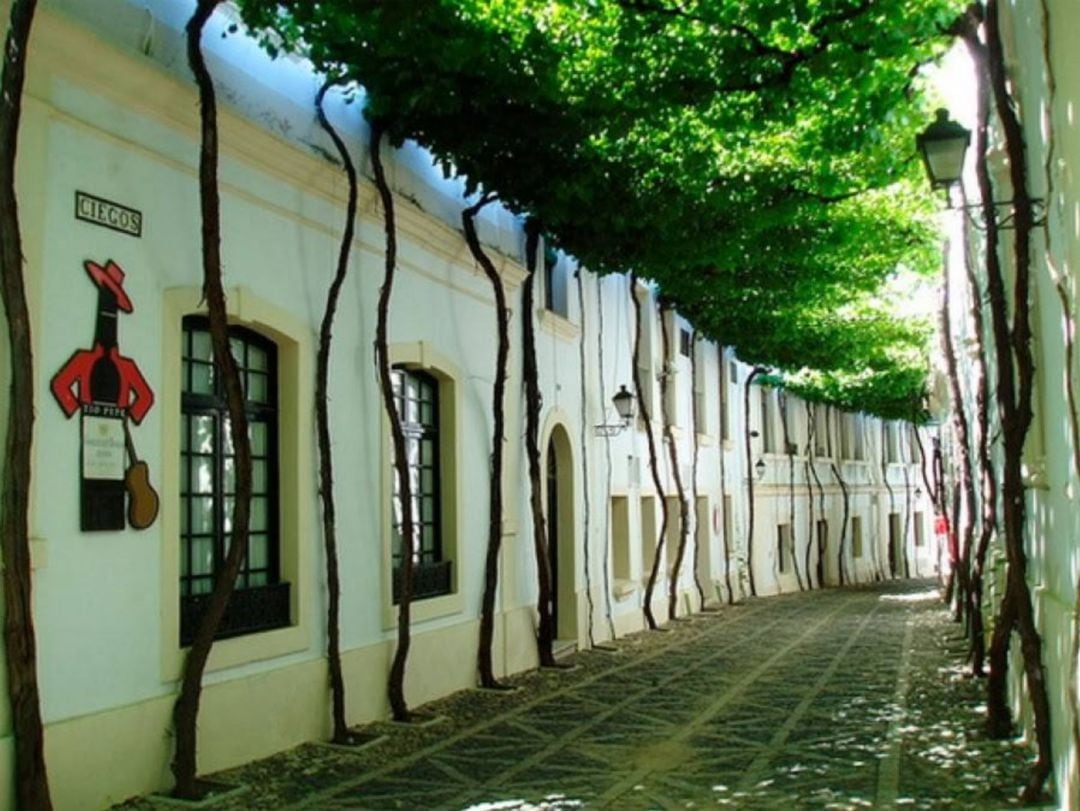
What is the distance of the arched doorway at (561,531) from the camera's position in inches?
622

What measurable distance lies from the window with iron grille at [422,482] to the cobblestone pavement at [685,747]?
1.28 metres

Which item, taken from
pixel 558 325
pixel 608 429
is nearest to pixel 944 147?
pixel 558 325

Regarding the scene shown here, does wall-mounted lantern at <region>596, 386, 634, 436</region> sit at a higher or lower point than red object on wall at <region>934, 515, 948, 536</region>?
higher

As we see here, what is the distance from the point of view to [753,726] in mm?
9664

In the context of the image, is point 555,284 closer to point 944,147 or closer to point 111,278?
point 944,147

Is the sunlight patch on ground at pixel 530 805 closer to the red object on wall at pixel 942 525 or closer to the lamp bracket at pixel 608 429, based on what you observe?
the lamp bracket at pixel 608 429

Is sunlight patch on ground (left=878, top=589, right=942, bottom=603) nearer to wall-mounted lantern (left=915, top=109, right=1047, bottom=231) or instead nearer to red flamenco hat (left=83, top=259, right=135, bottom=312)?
wall-mounted lantern (left=915, top=109, right=1047, bottom=231)

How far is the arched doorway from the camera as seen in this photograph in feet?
51.8

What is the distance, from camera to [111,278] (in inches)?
281

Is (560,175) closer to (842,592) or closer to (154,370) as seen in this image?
(154,370)

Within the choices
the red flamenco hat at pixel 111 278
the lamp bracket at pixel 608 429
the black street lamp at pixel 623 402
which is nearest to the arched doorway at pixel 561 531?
the black street lamp at pixel 623 402

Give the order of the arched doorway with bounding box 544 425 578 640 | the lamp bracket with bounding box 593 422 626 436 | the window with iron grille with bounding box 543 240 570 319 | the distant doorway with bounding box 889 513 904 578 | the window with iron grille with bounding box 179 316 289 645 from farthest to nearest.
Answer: the distant doorway with bounding box 889 513 904 578
the lamp bracket with bounding box 593 422 626 436
the arched doorway with bounding box 544 425 578 640
the window with iron grille with bounding box 543 240 570 319
the window with iron grille with bounding box 179 316 289 645

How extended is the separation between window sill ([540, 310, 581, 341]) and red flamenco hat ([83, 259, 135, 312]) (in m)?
8.01

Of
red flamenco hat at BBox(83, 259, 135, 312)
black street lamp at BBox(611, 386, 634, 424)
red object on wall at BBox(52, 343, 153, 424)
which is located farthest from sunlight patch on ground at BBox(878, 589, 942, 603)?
red flamenco hat at BBox(83, 259, 135, 312)
